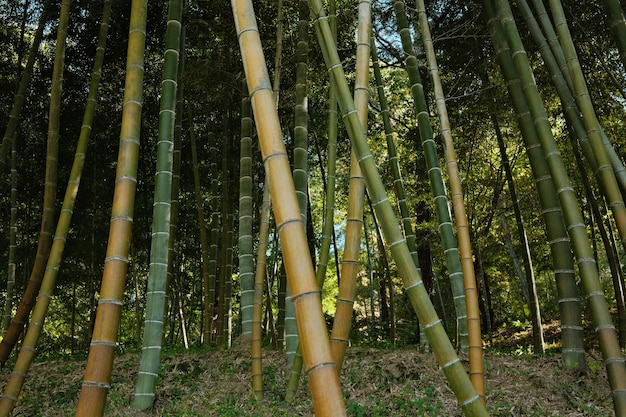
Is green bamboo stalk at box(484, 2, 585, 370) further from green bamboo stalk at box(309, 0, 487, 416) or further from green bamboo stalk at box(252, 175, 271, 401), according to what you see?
green bamboo stalk at box(309, 0, 487, 416)

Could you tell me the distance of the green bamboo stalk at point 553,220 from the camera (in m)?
3.32

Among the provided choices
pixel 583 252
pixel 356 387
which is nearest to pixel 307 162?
pixel 356 387

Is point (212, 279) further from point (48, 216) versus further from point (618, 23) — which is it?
point (618, 23)

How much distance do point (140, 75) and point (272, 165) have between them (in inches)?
41.7

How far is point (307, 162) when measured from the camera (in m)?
5.06

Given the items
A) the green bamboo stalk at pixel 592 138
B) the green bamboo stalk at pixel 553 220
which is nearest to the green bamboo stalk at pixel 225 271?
the green bamboo stalk at pixel 553 220

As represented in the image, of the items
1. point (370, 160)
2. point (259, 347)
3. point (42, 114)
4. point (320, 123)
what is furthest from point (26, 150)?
point (370, 160)

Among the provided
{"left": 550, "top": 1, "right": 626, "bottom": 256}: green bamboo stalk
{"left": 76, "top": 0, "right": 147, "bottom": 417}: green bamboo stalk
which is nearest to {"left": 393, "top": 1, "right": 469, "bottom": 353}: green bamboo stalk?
{"left": 550, "top": 1, "right": 626, "bottom": 256}: green bamboo stalk

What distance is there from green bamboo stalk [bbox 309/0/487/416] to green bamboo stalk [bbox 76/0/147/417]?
0.84m

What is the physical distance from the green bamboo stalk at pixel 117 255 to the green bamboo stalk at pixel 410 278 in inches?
33.2

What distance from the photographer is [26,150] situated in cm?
773

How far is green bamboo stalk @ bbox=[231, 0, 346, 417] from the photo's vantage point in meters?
1.24

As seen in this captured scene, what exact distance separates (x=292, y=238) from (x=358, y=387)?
279cm

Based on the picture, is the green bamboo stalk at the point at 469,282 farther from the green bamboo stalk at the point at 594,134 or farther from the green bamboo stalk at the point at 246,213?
the green bamboo stalk at the point at 246,213
